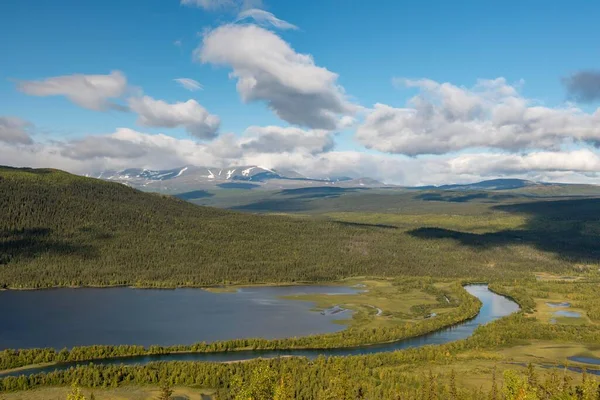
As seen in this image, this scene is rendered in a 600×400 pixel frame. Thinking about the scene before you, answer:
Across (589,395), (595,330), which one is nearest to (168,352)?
(589,395)

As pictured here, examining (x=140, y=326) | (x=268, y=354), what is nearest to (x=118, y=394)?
(x=268, y=354)

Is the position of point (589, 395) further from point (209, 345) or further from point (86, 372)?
point (86, 372)

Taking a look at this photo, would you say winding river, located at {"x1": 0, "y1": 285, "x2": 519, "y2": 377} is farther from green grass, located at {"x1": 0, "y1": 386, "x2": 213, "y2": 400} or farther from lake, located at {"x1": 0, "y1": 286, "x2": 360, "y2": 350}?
green grass, located at {"x1": 0, "y1": 386, "x2": 213, "y2": 400}

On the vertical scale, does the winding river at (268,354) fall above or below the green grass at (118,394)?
below

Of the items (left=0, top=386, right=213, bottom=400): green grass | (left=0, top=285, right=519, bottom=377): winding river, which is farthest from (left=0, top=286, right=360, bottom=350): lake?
(left=0, top=386, right=213, bottom=400): green grass

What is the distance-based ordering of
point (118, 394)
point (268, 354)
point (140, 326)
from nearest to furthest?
point (118, 394) < point (268, 354) < point (140, 326)

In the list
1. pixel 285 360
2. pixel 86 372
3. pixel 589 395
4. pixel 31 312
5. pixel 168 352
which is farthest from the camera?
pixel 31 312

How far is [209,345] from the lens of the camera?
15162cm

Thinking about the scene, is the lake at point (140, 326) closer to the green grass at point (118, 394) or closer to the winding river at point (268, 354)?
the winding river at point (268, 354)

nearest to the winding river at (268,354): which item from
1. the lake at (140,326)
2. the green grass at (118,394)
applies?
the lake at (140,326)

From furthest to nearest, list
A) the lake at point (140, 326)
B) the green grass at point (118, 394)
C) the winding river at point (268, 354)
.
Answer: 1. the lake at point (140, 326)
2. the winding river at point (268, 354)
3. the green grass at point (118, 394)

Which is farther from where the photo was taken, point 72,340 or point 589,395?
point 72,340

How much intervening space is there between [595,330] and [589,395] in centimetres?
9789

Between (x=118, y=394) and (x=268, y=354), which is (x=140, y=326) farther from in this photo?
(x=118, y=394)
